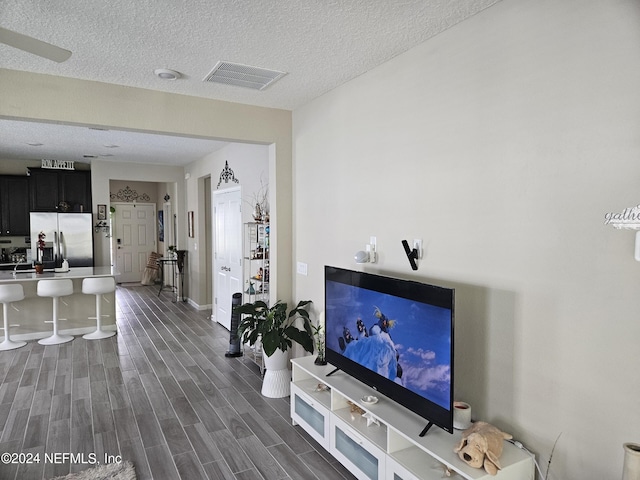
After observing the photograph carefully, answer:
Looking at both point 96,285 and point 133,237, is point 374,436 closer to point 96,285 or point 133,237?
point 96,285

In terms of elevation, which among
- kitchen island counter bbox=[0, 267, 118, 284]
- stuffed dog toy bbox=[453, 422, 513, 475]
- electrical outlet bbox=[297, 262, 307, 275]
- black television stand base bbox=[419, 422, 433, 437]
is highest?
electrical outlet bbox=[297, 262, 307, 275]

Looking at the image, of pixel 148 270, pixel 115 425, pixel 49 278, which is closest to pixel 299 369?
pixel 115 425

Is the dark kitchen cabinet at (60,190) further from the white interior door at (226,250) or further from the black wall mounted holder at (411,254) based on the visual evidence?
the black wall mounted holder at (411,254)

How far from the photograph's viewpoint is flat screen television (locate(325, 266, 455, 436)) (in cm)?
207

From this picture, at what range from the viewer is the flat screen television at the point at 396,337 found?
2066 millimetres

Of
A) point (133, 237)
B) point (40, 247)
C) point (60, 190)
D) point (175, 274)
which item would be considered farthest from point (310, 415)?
point (133, 237)

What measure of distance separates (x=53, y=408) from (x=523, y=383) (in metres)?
3.74

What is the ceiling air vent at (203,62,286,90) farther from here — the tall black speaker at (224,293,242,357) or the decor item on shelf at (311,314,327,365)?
the tall black speaker at (224,293,242,357)

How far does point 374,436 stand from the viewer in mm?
2430

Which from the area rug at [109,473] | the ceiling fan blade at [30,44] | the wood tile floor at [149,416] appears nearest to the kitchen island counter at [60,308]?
the wood tile floor at [149,416]

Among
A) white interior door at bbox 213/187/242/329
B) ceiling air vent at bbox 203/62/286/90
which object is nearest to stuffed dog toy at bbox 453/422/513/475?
ceiling air vent at bbox 203/62/286/90

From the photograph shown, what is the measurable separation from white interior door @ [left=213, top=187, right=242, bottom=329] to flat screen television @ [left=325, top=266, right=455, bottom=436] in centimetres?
285

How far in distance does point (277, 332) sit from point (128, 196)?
314 inches

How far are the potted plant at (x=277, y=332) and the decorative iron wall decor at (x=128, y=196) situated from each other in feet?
24.4
